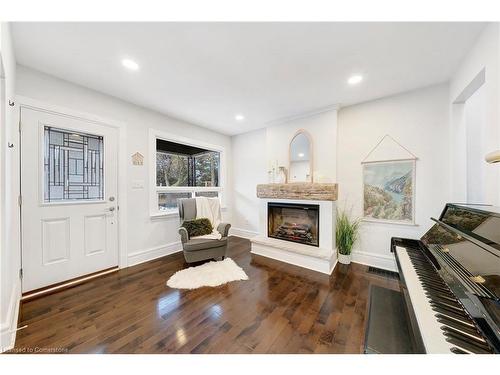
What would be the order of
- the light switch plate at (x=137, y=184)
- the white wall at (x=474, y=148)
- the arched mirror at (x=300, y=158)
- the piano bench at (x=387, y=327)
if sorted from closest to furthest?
the piano bench at (x=387, y=327) → the white wall at (x=474, y=148) → the light switch plate at (x=137, y=184) → the arched mirror at (x=300, y=158)

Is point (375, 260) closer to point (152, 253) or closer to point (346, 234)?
point (346, 234)

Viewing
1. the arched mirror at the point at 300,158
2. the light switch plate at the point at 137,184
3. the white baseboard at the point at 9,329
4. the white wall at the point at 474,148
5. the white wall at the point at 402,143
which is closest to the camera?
the white baseboard at the point at 9,329

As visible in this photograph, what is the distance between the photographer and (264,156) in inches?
158

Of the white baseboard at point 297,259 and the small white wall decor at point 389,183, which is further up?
the small white wall decor at point 389,183

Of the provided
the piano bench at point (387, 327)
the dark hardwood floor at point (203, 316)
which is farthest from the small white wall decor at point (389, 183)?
the piano bench at point (387, 327)

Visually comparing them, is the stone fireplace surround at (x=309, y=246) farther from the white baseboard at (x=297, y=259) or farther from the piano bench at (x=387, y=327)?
the piano bench at (x=387, y=327)

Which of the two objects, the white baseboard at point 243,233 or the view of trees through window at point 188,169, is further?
the white baseboard at point 243,233

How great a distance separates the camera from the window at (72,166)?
2121 mm

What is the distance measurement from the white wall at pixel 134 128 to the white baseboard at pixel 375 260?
3097 mm

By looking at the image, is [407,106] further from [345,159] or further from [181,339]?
[181,339]

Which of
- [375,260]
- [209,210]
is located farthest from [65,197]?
[375,260]

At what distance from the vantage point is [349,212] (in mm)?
2953

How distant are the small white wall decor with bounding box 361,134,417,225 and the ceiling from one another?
32.4 inches
